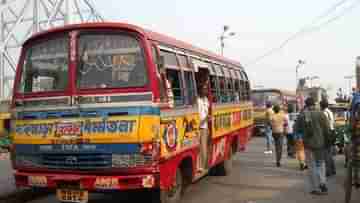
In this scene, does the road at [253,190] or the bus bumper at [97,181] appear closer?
the bus bumper at [97,181]

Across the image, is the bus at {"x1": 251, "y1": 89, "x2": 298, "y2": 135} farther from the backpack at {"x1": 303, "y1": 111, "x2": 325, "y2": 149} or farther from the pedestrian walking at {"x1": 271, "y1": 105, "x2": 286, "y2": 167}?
the backpack at {"x1": 303, "y1": 111, "x2": 325, "y2": 149}

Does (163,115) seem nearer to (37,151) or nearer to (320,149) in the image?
(37,151)

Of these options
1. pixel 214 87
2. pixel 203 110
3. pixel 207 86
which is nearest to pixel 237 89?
pixel 214 87

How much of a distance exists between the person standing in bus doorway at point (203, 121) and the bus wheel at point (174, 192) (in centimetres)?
101

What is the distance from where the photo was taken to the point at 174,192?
680cm

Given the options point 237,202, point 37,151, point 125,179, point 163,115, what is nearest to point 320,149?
point 237,202

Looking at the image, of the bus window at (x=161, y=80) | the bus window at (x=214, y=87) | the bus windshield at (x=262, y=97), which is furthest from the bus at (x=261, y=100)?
the bus window at (x=161, y=80)

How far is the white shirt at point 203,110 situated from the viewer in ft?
26.2

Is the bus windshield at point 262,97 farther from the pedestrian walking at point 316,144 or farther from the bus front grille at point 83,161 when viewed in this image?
the bus front grille at point 83,161

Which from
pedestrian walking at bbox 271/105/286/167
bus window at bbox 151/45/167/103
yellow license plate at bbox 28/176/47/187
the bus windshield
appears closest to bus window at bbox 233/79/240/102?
pedestrian walking at bbox 271/105/286/167

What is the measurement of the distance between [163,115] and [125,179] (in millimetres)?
957

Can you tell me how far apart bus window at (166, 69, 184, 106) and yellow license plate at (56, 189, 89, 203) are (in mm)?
1805

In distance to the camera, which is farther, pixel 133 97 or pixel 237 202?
pixel 237 202

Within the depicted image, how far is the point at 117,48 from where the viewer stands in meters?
6.04
